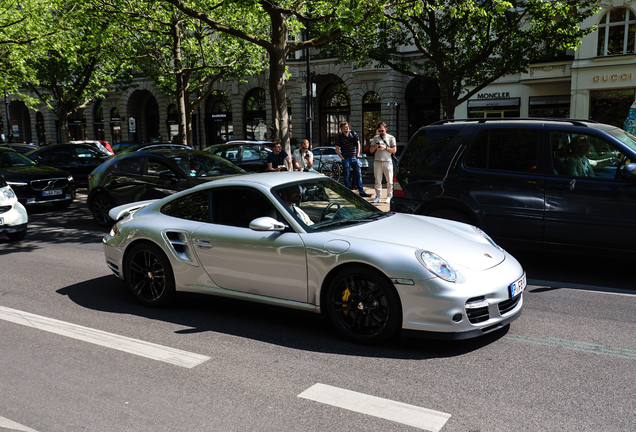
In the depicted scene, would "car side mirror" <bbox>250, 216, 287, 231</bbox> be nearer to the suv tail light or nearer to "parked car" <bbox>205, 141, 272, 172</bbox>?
the suv tail light

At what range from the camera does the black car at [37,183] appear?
1363 centimetres

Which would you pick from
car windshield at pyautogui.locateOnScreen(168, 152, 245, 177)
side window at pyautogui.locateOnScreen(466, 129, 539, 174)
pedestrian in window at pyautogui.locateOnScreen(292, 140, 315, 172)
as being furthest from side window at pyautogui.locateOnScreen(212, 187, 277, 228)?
pedestrian in window at pyautogui.locateOnScreen(292, 140, 315, 172)

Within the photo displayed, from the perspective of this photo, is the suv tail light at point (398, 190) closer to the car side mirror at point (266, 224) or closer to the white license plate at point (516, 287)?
the white license plate at point (516, 287)

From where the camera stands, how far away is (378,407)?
3594 mm

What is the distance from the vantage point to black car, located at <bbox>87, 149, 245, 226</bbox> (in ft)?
35.4

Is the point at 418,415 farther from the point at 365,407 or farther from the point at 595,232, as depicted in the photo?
the point at 595,232

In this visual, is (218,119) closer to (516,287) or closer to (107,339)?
(107,339)

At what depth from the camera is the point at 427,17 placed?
20266mm

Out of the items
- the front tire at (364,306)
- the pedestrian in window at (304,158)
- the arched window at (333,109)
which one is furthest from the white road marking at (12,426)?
the arched window at (333,109)

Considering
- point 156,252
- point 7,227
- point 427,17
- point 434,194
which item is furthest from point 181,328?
point 427,17

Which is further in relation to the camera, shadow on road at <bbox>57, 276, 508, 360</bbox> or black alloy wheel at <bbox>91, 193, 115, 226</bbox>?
black alloy wheel at <bbox>91, 193, 115, 226</bbox>

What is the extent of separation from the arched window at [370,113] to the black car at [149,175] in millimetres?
25442

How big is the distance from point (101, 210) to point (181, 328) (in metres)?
7.53

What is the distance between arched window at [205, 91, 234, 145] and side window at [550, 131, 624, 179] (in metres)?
37.6
